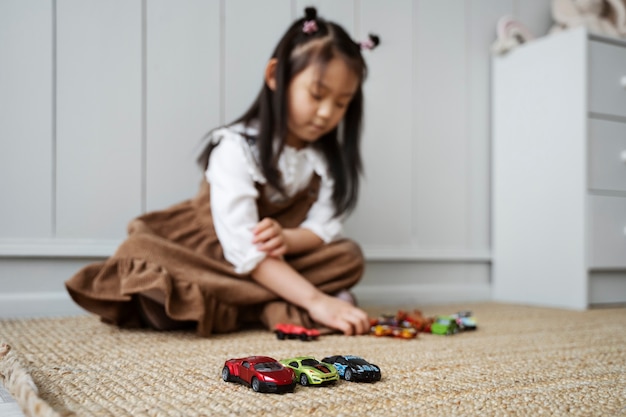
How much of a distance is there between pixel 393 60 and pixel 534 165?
0.44 metres

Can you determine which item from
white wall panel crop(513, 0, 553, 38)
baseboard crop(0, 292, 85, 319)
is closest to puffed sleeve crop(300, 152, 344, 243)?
baseboard crop(0, 292, 85, 319)

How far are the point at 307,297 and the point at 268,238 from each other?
4.5 inches

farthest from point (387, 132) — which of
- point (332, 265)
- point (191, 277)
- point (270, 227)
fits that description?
point (191, 277)

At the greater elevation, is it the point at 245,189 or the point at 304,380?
the point at 245,189

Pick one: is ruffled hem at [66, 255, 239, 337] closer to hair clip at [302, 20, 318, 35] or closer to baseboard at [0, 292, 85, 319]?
baseboard at [0, 292, 85, 319]

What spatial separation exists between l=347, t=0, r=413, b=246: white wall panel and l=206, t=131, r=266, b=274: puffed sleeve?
1.57 ft

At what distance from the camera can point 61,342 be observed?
2.64 ft

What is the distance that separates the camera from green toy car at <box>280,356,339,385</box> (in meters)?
0.55

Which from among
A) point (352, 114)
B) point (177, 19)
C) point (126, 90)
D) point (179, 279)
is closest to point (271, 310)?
point (179, 279)

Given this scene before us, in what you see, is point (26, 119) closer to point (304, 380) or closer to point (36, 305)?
point (36, 305)

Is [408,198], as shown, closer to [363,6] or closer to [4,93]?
[363,6]

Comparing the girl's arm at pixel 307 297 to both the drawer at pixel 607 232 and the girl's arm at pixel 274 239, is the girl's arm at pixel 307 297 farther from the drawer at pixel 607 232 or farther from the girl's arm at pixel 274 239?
the drawer at pixel 607 232

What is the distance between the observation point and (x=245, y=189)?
991 millimetres

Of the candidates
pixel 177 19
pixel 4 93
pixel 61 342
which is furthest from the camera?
pixel 177 19
